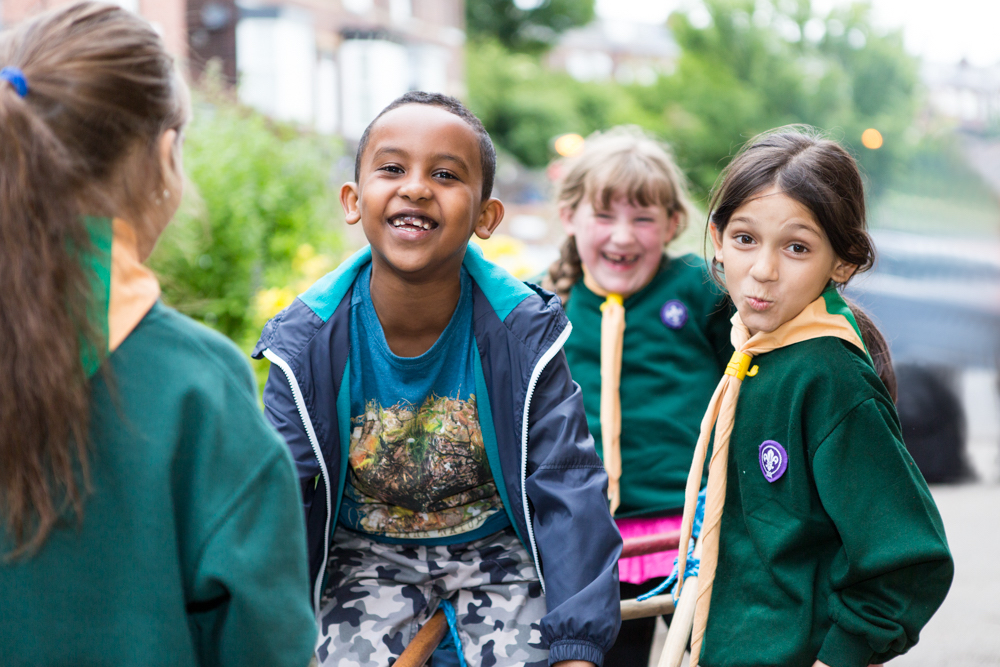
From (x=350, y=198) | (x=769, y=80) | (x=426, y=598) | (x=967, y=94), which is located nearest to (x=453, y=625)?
(x=426, y=598)

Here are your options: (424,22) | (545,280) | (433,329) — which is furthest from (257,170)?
(424,22)

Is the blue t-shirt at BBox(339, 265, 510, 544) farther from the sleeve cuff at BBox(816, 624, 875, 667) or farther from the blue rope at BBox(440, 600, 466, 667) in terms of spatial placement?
the sleeve cuff at BBox(816, 624, 875, 667)

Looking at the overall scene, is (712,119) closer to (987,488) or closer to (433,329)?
(987,488)

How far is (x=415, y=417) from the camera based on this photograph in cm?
207

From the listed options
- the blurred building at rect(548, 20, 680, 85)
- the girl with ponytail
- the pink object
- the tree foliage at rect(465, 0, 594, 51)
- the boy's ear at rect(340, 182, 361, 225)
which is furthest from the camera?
the blurred building at rect(548, 20, 680, 85)

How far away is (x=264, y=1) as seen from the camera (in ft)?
69.8

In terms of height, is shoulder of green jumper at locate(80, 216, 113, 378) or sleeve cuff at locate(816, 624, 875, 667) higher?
shoulder of green jumper at locate(80, 216, 113, 378)

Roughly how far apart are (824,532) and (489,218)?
39.9 inches

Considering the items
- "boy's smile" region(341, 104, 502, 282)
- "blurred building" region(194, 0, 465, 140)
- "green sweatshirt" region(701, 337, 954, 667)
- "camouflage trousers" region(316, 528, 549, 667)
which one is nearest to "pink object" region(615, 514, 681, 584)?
"camouflage trousers" region(316, 528, 549, 667)

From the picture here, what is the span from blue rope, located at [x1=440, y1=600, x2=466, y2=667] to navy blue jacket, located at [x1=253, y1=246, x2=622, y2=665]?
0.75ft

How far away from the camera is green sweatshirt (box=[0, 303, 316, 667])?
1.30m

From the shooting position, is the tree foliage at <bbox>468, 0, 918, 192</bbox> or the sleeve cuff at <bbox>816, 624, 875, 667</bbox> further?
the tree foliage at <bbox>468, 0, 918, 192</bbox>

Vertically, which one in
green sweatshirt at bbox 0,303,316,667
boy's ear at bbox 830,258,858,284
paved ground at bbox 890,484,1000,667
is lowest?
paved ground at bbox 890,484,1000,667

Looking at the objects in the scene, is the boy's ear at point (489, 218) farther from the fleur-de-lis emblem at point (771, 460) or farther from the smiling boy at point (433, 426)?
the fleur-de-lis emblem at point (771, 460)
